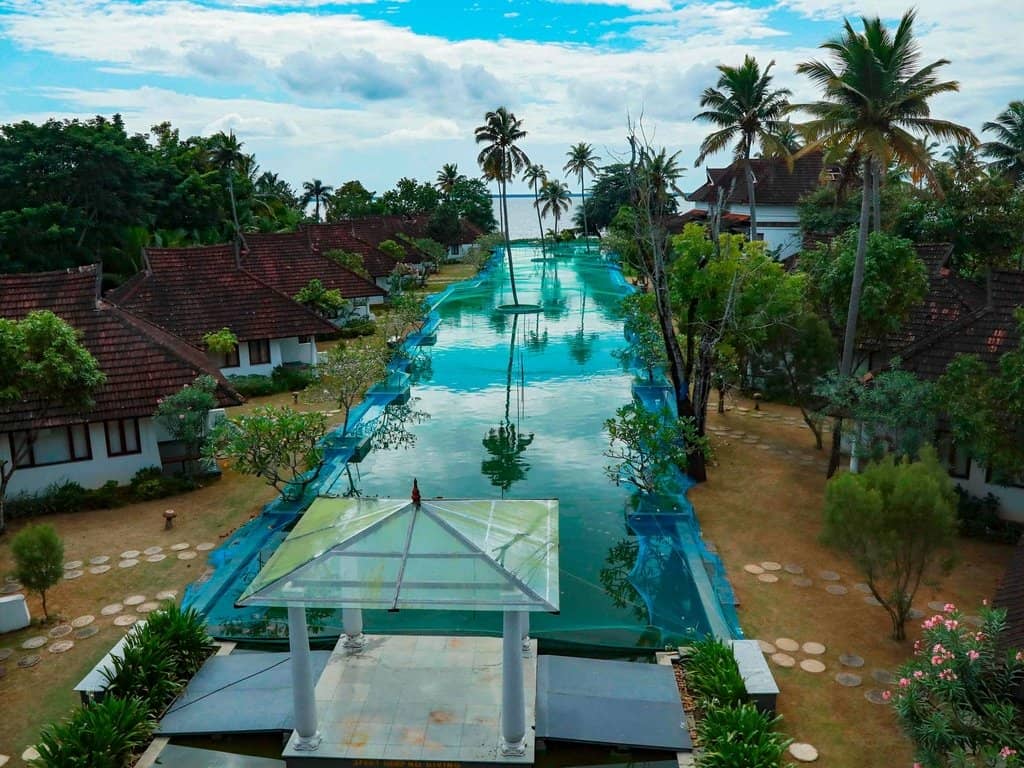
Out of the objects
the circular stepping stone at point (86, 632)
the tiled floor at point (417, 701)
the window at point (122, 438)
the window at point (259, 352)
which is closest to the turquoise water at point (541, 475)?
the tiled floor at point (417, 701)

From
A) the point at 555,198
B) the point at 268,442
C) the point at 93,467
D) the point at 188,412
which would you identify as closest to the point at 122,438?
the point at 93,467

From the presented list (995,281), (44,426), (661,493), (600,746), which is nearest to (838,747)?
(600,746)

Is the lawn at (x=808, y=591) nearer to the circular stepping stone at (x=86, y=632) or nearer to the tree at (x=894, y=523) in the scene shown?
the tree at (x=894, y=523)

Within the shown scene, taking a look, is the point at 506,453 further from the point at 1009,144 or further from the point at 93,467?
the point at 1009,144

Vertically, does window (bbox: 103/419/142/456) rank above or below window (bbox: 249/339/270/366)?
below

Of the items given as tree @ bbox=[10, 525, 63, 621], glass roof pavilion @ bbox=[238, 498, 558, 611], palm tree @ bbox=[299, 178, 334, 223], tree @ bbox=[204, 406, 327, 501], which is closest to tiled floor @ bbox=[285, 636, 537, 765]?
glass roof pavilion @ bbox=[238, 498, 558, 611]

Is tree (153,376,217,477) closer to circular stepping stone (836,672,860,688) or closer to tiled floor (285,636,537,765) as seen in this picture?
tiled floor (285,636,537,765)
